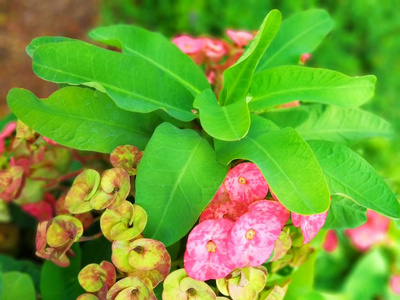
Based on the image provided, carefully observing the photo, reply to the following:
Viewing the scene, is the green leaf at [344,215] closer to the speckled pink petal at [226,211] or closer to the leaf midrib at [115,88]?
the speckled pink petal at [226,211]

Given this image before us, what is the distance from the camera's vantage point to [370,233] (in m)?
2.03

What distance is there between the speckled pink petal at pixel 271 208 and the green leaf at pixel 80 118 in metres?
0.21

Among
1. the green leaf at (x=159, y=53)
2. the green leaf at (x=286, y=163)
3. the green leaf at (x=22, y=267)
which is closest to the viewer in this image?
the green leaf at (x=286, y=163)

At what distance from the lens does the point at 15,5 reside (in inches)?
141

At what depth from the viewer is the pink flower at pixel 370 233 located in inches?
79.7

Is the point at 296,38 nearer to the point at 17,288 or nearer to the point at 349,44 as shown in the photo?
the point at 17,288

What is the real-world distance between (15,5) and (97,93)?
3097 mm

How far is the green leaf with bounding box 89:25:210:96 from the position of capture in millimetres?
898

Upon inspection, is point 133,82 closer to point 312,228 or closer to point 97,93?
point 97,93

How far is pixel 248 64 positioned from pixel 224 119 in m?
0.10

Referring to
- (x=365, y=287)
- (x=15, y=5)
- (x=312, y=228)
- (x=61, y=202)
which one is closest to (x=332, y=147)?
(x=312, y=228)

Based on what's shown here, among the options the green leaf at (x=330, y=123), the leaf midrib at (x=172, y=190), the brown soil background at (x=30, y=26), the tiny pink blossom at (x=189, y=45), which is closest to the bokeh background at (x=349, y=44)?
the brown soil background at (x=30, y=26)

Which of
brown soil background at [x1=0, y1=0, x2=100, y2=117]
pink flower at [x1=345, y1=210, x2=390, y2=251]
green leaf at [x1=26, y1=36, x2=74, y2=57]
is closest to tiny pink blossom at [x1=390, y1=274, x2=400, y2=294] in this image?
pink flower at [x1=345, y1=210, x2=390, y2=251]

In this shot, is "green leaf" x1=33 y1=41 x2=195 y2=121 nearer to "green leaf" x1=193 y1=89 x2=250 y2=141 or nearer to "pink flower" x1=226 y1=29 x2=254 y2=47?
"green leaf" x1=193 y1=89 x2=250 y2=141
